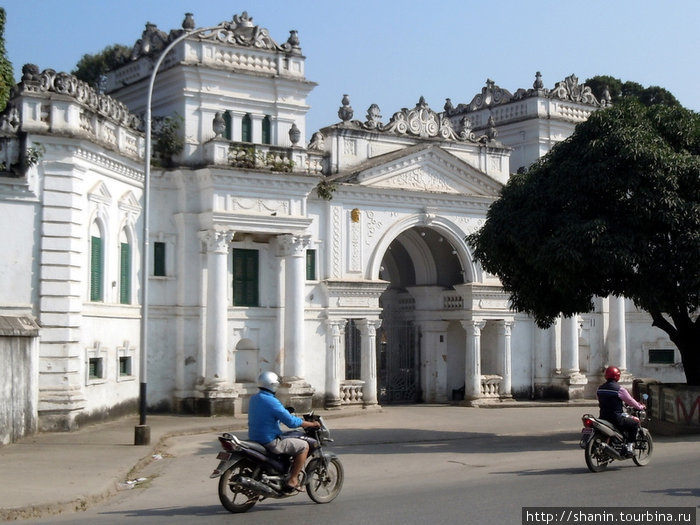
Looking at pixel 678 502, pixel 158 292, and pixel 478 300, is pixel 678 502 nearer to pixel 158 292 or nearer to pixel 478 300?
pixel 158 292

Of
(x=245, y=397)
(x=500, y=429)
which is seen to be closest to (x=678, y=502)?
(x=500, y=429)

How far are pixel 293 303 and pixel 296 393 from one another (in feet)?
7.62

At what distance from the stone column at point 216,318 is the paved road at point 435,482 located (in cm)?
396

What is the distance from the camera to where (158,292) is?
25.9m

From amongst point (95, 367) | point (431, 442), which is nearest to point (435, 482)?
point (431, 442)

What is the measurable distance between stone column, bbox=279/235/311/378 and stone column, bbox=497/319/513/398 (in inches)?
288

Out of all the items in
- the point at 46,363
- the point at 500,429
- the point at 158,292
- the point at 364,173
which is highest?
the point at 364,173

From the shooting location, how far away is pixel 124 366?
24609 mm

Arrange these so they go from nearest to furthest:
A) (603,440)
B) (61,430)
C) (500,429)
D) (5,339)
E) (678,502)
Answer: (678,502), (603,440), (5,339), (61,430), (500,429)

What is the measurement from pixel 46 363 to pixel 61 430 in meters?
1.38

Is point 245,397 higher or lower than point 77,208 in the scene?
lower

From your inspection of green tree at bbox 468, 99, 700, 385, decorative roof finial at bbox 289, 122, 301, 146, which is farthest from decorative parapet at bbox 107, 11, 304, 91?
green tree at bbox 468, 99, 700, 385

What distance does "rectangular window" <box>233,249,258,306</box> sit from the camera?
26781mm

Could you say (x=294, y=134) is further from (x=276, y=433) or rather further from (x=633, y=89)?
(x=633, y=89)
